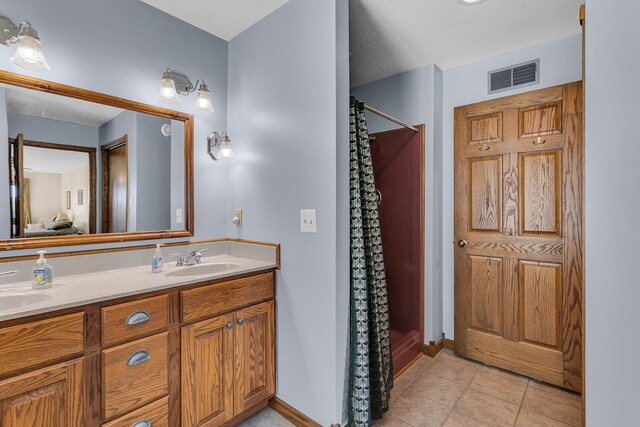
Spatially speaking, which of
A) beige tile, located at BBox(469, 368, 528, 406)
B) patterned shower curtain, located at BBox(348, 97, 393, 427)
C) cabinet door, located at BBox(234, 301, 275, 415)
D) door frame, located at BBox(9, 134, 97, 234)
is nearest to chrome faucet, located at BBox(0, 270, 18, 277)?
door frame, located at BBox(9, 134, 97, 234)

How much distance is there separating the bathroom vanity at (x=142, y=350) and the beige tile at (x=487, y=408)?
1250mm

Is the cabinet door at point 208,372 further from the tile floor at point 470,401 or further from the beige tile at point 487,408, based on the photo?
the beige tile at point 487,408

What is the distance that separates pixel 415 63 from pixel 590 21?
1911 millimetres

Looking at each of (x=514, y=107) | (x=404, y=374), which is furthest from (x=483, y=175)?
(x=404, y=374)

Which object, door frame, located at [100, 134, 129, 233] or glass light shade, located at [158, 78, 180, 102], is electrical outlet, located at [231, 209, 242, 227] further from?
glass light shade, located at [158, 78, 180, 102]

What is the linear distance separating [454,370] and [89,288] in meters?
2.49

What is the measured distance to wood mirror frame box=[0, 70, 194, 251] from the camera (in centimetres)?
147

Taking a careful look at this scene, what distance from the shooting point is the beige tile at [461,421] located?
1.77 metres

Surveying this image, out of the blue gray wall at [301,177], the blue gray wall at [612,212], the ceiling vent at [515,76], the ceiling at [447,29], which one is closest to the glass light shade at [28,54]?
the blue gray wall at [301,177]

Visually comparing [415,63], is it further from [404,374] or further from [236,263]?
[404,374]

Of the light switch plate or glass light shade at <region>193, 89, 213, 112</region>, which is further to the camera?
glass light shade at <region>193, 89, 213, 112</region>

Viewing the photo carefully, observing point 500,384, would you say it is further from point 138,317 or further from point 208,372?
point 138,317

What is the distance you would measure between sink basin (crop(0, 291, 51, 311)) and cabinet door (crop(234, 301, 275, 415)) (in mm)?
862

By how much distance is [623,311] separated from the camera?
71 centimetres
